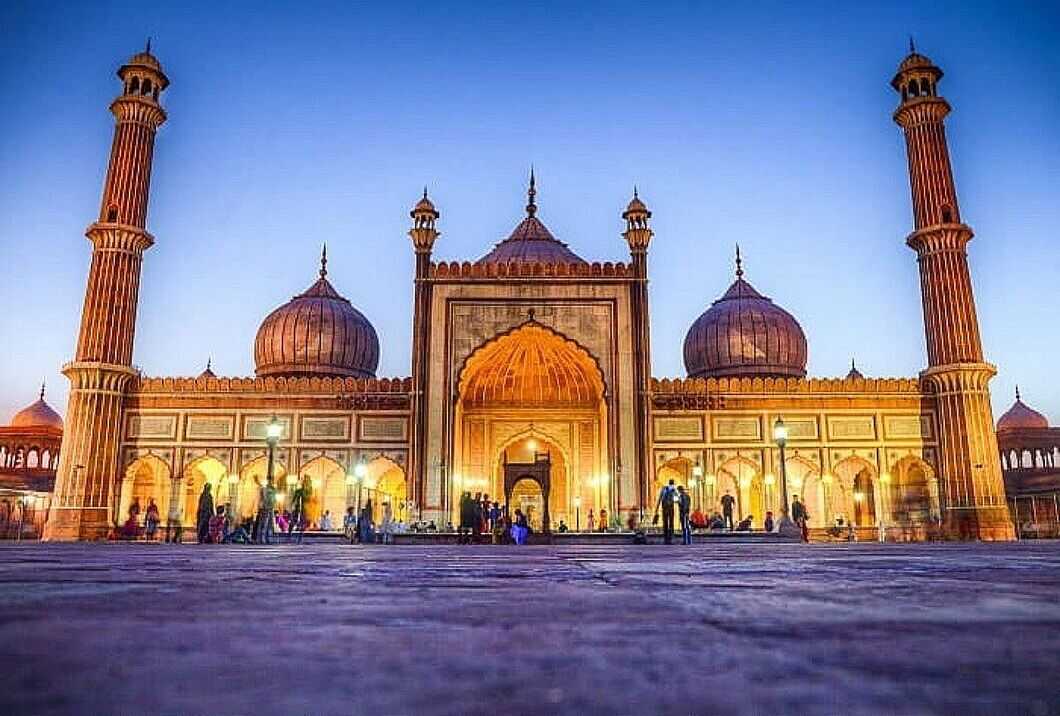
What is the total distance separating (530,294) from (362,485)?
18.2ft

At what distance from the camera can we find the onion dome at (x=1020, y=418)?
2962 cm

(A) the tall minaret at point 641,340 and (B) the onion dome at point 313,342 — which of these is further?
(B) the onion dome at point 313,342

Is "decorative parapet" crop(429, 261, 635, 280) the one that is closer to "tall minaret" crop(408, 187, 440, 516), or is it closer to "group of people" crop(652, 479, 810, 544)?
"tall minaret" crop(408, 187, 440, 516)

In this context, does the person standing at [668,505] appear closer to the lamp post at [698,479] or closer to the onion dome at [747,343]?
the lamp post at [698,479]

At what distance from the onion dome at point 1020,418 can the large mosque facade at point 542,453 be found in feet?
43.5

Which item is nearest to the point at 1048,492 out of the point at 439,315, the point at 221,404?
the point at 439,315

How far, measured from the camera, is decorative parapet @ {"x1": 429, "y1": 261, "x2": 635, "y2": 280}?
1845cm

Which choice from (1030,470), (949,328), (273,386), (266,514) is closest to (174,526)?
(273,386)

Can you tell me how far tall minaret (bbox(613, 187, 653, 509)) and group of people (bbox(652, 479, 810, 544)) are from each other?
1118 millimetres

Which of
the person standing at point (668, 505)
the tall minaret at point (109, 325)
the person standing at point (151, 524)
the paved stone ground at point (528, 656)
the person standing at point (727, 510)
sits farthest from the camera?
the person standing at point (727, 510)

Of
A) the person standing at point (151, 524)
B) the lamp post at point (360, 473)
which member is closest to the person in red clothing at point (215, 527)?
the person standing at point (151, 524)

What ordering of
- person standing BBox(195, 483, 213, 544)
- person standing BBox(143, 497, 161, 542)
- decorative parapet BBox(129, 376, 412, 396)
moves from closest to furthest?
person standing BBox(195, 483, 213, 544) < person standing BBox(143, 497, 161, 542) < decorative parapet BBox(129, 376, 412, 396)

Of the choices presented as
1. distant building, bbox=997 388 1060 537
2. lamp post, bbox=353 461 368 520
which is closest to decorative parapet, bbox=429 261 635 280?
lamp post, bbox=353 461 368 520

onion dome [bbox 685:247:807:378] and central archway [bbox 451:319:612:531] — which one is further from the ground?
onion dome [bbox 685:247:807:378]
